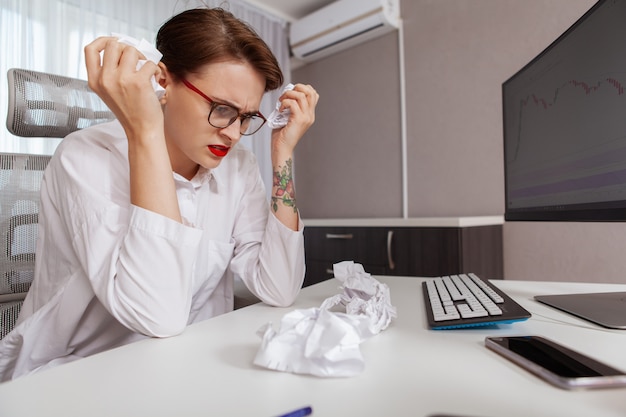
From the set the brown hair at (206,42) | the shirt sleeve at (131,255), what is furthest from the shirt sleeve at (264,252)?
the brown hair at (206,42)

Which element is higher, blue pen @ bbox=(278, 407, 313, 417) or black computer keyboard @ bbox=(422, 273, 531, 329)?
black computer keyboard @ bbox=(422, 273, 531, 329)

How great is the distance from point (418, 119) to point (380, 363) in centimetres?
223

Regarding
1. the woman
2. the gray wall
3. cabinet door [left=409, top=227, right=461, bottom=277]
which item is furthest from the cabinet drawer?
the woman

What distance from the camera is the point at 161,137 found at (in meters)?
0.73

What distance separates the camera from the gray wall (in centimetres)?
195

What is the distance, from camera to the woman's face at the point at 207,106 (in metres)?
0.91

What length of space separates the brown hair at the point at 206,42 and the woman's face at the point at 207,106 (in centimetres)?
2

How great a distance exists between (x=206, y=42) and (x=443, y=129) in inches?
70.2

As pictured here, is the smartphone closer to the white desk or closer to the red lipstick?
the white desk

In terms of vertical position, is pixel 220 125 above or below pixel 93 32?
below

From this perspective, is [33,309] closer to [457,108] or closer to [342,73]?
[457,108]

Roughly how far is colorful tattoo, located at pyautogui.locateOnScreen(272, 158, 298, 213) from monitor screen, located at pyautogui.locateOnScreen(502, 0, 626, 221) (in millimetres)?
568

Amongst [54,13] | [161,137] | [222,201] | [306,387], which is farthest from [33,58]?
[306,387]

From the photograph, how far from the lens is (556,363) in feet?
1.41
